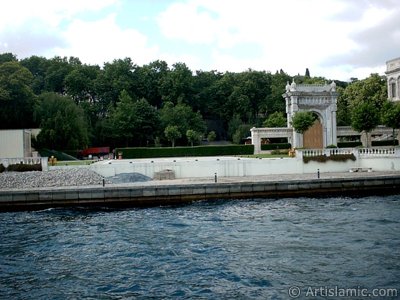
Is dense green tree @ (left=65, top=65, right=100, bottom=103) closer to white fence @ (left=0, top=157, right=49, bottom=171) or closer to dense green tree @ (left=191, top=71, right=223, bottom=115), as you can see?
dense green tree @ (left=191, top=71, right=223, bottom=115)

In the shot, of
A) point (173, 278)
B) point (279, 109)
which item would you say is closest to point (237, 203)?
point (173, 278)

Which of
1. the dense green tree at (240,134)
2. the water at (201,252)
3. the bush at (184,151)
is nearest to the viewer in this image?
the water at (201,252)

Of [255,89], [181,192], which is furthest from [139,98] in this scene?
[181,192]

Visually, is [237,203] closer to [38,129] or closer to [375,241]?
[375,241]

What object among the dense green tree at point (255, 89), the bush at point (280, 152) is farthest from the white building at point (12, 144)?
the dense green tree at point (255, 89)

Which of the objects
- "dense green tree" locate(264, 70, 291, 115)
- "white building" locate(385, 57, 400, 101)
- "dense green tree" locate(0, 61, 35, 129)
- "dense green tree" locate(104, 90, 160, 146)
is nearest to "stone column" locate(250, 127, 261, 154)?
"dense green tree" locate(104, 90, 160, 146)

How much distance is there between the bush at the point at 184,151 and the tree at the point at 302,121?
19.0 ft

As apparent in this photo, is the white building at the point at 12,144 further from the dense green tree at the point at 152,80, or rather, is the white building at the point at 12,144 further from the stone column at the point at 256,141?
the dense green tree at the point at 152,80

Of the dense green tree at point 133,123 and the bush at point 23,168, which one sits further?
the dense green tree at point 133,123

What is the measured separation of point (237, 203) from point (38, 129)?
40.3 metres

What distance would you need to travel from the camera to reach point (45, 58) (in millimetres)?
87062

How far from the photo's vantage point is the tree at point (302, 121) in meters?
48.9

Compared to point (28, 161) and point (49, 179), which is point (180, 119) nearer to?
point (28, 161)

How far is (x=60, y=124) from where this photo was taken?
5706cm
